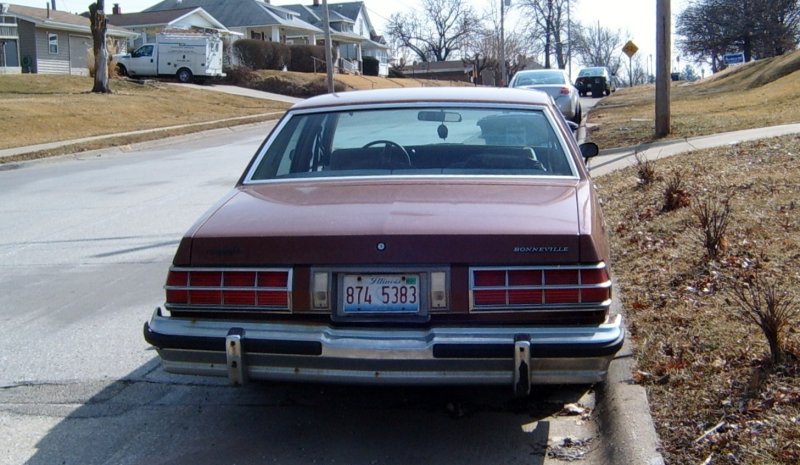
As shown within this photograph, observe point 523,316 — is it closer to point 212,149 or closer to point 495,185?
point 495,185

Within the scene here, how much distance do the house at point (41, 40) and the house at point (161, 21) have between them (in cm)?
542

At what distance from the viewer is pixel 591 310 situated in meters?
3.66

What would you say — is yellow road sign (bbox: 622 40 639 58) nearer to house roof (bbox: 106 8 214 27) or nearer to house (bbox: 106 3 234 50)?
house (bbox: 106 3 234 50)

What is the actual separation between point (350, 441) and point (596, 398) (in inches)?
52.5

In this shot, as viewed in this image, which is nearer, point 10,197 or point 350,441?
point 350,441

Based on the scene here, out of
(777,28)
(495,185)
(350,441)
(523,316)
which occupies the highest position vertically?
(777,28)

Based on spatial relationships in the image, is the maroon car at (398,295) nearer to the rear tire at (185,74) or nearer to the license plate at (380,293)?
the license plate at (380,293)

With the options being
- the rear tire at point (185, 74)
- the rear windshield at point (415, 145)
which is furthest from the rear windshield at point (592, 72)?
the rear windshield at point (415, 145)

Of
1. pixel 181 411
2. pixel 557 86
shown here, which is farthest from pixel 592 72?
pixel 181 411

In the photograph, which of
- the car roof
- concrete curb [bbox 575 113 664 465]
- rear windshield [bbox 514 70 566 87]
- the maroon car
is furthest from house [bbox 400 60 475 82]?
the maroon car

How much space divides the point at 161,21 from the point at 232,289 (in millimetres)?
58664

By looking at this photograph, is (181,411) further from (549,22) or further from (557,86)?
(549,22)

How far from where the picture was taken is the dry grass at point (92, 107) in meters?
24.5

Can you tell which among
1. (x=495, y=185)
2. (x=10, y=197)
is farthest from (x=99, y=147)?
(x=495, y=185)
